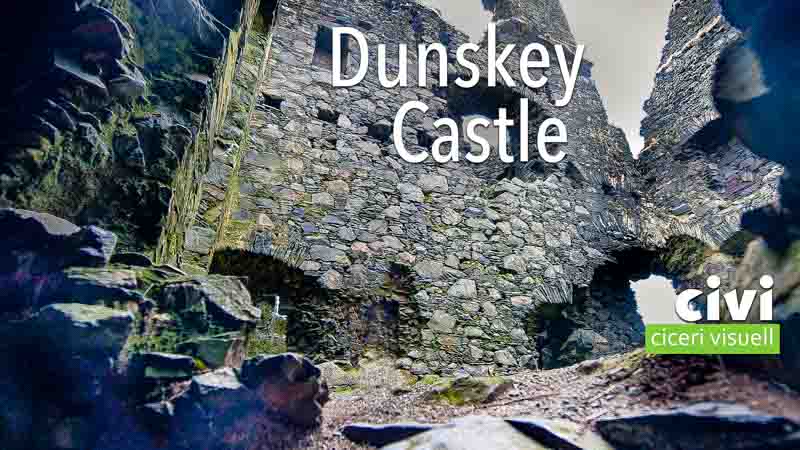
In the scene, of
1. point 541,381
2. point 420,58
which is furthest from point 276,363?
point 420,58

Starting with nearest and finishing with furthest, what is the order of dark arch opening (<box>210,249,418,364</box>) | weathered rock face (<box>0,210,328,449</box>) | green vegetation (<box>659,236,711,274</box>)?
weathered rock face (<box>0,210,328,449</box>), dark arch opening (<box>210,249,418,364</box>), green vegetation (<box>659,236,711,274</box>)

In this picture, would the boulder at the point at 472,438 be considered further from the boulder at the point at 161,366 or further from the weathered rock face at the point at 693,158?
the weathered rock face at the point at 693,158

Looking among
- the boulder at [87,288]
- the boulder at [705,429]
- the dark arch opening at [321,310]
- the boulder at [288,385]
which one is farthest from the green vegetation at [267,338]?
the boulder at [705,429]

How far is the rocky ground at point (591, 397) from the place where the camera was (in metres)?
1.45

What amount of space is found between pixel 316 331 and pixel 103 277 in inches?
109

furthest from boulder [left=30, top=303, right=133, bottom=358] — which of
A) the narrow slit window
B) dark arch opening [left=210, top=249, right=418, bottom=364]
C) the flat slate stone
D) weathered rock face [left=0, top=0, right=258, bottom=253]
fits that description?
the narrow slit window

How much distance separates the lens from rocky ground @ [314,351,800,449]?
145 cm

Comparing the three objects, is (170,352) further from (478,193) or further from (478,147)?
(478,147)

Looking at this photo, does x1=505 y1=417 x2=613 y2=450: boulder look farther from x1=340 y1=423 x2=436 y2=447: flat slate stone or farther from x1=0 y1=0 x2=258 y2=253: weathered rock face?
x1=0 y1=0 x2=258 y2=253: weathered rock face

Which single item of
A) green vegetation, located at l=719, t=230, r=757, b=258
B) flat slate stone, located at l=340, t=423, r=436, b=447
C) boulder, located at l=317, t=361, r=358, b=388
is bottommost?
boulder, located at l=317, t=361, r=358, b=388

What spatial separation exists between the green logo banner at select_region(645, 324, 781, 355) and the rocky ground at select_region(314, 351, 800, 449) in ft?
0.14

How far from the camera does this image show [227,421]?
1.63m

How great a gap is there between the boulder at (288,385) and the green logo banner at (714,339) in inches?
55.2

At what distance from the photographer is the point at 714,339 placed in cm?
162
